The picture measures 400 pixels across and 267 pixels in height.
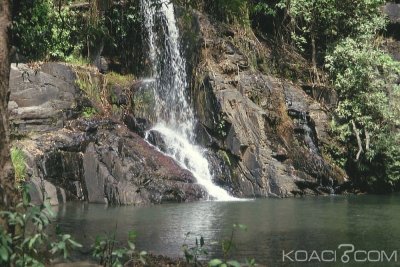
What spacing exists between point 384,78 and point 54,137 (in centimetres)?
1269

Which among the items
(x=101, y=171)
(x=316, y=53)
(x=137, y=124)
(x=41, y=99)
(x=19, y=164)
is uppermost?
(x=316, y=53)

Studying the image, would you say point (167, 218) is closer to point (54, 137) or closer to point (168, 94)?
point (54, 137)

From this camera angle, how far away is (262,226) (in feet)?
33.2

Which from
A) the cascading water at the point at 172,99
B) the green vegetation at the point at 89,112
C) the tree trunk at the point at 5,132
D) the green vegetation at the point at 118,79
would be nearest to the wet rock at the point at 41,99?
the green vegetation at the point at 89,112

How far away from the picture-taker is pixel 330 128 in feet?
65.4

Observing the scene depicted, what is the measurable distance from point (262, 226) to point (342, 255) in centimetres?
282

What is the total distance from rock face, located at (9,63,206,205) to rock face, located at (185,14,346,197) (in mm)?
2218

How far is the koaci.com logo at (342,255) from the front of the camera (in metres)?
7.17

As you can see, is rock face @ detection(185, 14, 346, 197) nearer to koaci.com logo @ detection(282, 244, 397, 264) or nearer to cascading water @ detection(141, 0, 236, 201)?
cascading water @ detection(141, 0, 236, 201)

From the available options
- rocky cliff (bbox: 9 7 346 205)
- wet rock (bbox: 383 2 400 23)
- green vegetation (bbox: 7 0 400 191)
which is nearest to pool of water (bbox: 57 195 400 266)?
rocky cliff (bbox: 9 7 346 205)

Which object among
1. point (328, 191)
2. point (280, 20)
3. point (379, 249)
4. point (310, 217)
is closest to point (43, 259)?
point (379, 249)

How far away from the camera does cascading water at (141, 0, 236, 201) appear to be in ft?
57.3

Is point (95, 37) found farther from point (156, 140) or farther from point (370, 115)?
point (370, 115)

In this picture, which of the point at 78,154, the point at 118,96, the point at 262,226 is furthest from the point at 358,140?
the point at 262,226
